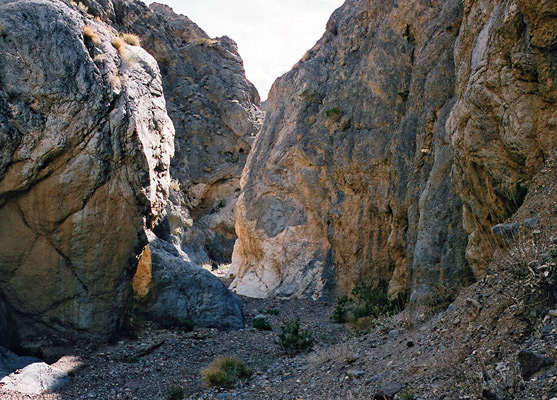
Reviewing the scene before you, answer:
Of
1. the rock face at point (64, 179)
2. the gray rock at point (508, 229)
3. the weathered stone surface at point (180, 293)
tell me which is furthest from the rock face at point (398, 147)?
the rock face at point (64, 179)

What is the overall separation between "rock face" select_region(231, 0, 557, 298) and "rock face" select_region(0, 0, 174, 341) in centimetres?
749

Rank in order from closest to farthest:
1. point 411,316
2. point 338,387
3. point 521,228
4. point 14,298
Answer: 1. point 521,228
2. point 338,387
3. point 411,316
4. point 14,298

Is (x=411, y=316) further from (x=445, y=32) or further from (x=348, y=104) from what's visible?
(x=348, y=104)

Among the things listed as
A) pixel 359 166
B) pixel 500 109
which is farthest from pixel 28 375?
pixel 359 166

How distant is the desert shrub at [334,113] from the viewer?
770 inches

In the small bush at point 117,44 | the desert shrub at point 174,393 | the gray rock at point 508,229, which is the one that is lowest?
the desert shrub at point 174,393

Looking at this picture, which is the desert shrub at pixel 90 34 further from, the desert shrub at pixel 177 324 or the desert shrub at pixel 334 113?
the desert shrub at pixel 334 113

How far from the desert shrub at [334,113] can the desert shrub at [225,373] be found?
11.9m

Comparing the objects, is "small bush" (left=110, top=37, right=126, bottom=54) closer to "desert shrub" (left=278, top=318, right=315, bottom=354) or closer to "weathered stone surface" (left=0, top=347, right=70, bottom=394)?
"weathered stone surface" (left=0, top=347, right=70, bottom=394)

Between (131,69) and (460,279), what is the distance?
417 inches

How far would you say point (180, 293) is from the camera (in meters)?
14.5

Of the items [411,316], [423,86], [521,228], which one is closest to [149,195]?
[411,316]

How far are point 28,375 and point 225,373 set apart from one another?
4.03 meters

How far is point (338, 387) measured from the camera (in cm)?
713
